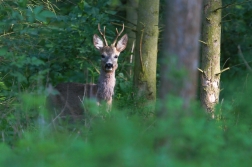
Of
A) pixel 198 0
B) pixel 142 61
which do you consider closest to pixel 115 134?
pixel 198 0

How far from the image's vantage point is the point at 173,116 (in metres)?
4.45

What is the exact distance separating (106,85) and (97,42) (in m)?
0.73

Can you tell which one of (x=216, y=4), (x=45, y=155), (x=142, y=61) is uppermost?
(x=216, y=4)

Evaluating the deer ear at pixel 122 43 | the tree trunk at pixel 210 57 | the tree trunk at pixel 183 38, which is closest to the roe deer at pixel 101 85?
the deer ear at pixel 122 43

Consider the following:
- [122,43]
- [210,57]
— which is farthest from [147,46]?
[122,43]

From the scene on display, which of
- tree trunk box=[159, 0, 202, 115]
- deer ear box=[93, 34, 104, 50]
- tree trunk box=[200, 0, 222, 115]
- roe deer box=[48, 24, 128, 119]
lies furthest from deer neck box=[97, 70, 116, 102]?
tree trunk box=[159, 0, 202, 115]

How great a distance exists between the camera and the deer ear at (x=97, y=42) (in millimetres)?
10493

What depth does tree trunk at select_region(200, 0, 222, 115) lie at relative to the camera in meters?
8.44

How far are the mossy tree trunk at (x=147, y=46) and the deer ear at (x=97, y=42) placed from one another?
1.20 metres

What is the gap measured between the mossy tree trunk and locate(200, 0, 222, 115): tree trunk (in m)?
1.09

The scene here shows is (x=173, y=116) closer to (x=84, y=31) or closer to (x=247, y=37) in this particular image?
(x=84, y=31)

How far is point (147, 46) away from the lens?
9.42 m

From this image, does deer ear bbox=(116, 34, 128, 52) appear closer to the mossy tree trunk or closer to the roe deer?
the roe deer

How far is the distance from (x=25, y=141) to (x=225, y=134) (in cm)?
165
